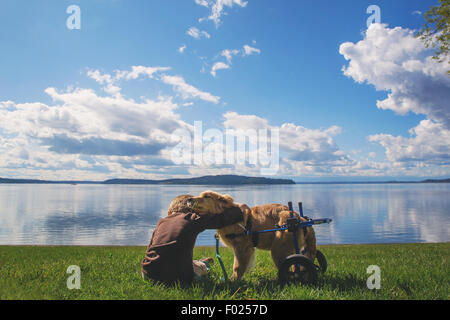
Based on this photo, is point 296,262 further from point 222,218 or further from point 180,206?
point 180,206

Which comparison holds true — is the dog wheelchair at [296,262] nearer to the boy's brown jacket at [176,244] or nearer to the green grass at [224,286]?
the green grass at [224,286]

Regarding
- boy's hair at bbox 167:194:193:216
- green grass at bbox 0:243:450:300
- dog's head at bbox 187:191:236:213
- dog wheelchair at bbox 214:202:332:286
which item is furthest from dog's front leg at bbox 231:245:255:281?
boy's hair at bbox 167:194:193:216

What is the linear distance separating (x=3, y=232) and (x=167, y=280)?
2897 cm

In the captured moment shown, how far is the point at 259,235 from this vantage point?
4.30m

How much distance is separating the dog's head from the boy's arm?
0.24ft

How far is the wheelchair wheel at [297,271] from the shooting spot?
3.72 meters

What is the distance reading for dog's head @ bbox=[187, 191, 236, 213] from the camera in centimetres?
393

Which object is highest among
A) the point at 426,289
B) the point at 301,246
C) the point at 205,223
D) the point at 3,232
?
the point at 205,223

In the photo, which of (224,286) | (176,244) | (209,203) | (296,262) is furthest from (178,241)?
(296,262)

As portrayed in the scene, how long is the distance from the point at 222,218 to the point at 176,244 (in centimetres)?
78
